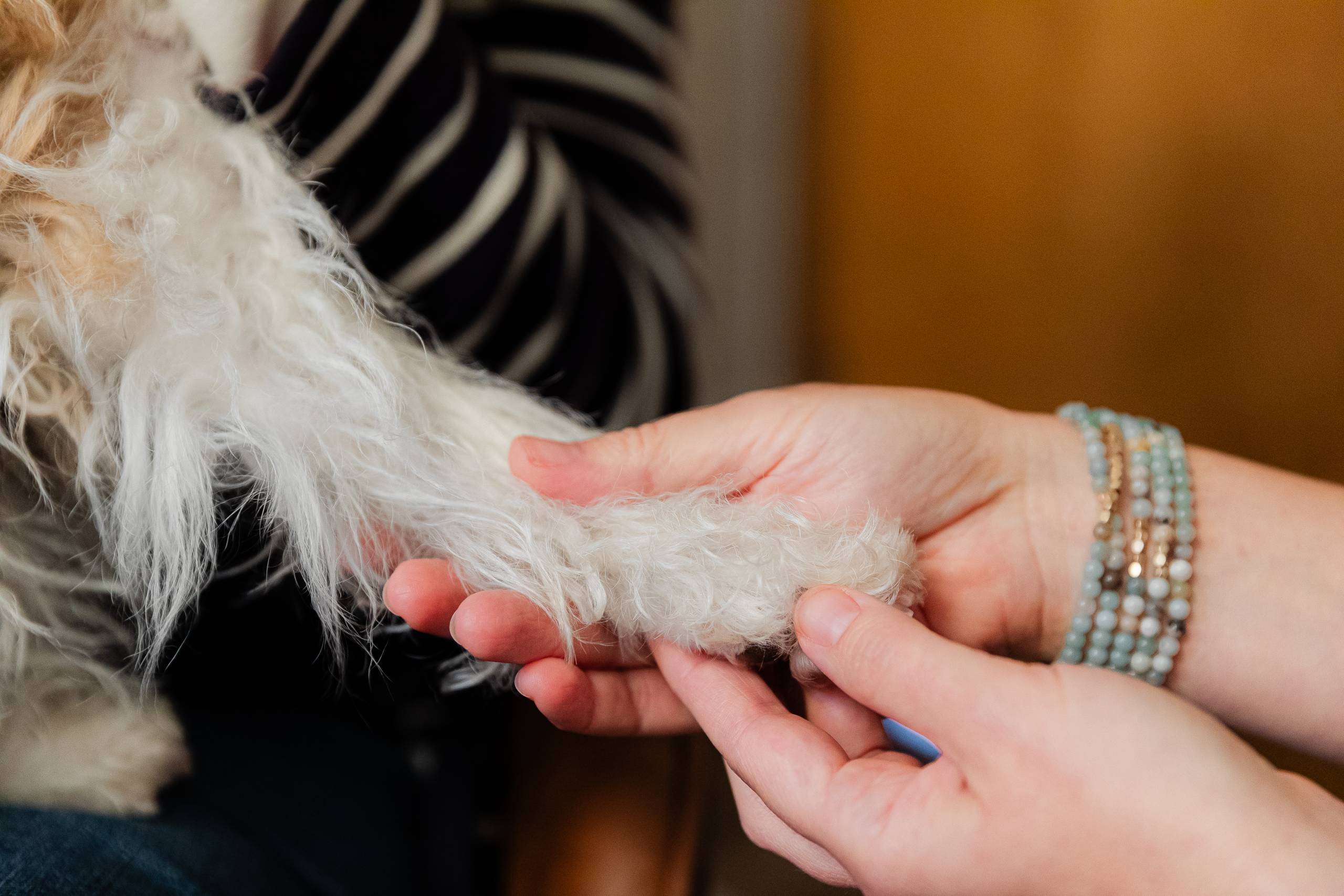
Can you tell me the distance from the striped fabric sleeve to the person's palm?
0.19 metres

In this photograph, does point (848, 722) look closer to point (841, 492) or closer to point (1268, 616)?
point (841, 492)

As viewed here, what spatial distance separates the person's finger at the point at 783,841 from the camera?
51 cm

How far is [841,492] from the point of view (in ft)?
1.85

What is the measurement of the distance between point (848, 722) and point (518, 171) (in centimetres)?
45

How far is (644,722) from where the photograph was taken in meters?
0.59

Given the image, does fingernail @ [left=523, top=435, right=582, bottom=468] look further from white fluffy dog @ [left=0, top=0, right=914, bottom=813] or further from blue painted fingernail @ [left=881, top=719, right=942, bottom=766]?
blue painted fingernail @ [left=881, top=719, right=942, bottom=766]

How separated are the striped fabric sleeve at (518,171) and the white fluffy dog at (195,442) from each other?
76 millimetres

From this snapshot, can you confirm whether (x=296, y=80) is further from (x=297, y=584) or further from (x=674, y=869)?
(x=674, y=869)

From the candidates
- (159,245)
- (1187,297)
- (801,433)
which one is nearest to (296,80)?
(159,245)

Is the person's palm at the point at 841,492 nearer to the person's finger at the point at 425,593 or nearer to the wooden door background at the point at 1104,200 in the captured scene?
the person's finger at the point at 425,593

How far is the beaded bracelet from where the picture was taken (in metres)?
0.60

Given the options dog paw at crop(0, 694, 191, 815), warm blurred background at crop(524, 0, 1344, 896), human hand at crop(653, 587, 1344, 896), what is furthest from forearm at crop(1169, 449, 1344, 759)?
dog paw at crop(0, 694, 191, 815)

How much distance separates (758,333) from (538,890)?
1085mm

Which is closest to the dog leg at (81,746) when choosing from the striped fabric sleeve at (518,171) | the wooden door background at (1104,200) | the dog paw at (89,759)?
the dog paw at (89,759)
